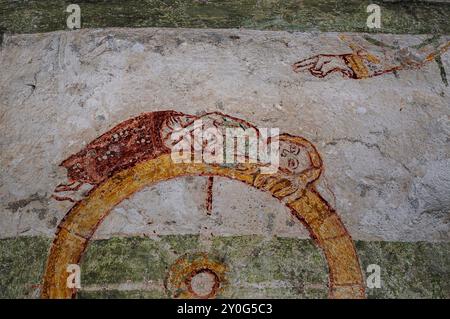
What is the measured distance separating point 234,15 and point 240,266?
1.86 metres

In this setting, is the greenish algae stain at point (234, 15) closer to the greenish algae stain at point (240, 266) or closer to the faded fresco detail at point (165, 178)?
the faded fresco detail at point (165, 178)

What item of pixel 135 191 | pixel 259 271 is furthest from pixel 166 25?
pixel 259 271

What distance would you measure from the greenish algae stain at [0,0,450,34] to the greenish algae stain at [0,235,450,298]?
1574 millimetres

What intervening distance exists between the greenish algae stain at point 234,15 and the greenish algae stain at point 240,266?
1.57 metres

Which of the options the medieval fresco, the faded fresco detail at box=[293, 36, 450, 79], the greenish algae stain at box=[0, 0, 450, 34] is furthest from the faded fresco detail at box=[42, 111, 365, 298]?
the greenish algae stain at box=[0, 0, 450, 34]

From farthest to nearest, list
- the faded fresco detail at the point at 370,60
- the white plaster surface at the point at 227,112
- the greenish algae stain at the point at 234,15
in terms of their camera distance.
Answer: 1. the greenish algae stain at the point at 234,15
2. the faded fresco detail at the point at 370,60
3. the white plaster surface at the point at 227,112

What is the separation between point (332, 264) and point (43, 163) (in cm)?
183

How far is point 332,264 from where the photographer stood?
280cm

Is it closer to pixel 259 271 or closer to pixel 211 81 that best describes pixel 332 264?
pixel 259 271

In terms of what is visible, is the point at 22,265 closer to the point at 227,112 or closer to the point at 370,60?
the point at 227,112

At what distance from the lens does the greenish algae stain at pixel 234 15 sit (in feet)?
11.5

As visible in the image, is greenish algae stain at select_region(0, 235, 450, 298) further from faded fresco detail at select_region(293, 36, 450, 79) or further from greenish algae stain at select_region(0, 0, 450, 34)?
greenish algae stain at select_region(0, 0, 450, 34)

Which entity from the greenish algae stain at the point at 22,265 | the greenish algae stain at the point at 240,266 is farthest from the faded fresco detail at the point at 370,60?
the greenish algae stain at the point at 22,265
